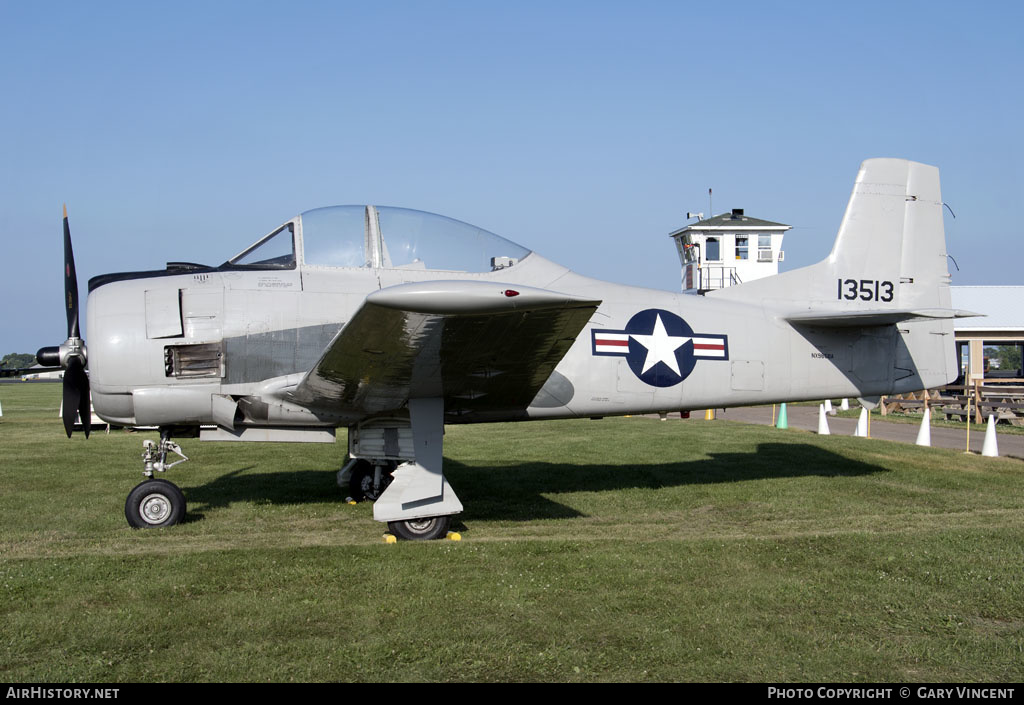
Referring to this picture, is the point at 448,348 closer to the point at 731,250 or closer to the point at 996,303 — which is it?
the point at 731,250

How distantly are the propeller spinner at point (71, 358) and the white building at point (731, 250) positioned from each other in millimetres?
32933

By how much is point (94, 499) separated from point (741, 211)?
36292 millimetres

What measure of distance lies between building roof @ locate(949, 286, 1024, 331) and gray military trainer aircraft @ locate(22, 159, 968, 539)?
38865 millimetres

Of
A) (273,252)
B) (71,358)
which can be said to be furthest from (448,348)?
(71,358)

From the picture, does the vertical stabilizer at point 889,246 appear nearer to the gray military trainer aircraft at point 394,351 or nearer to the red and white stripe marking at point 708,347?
the gray military trainer aircraft at point 394,351

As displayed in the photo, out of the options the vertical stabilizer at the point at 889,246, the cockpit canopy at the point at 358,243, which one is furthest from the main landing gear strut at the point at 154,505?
the vertical stabilizer at the point at 889,246

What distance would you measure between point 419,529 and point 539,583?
1.94 metres

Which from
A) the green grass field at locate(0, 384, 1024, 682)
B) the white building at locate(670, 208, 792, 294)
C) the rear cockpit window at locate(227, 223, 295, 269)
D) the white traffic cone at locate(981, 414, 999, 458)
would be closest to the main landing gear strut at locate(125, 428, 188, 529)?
the green grass field at locate(0, 384, 1024, 682)

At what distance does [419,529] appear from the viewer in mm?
7434

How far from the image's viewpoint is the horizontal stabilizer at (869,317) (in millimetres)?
8914

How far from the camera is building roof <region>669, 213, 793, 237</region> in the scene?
38531 mm

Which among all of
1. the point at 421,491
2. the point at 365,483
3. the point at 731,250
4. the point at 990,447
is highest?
the point at 731,250

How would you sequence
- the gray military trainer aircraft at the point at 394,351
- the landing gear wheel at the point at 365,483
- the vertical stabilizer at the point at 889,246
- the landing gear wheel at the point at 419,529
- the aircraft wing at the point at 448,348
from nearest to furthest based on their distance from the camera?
the aircraft wing at the point at 448,348, the gray military trainer aircraft at the point at 394,351, the landing gear wheel at the point at 419,529, the landing gear wheel at the point at 365,483, the vertical stabilizer at the point at 889,246

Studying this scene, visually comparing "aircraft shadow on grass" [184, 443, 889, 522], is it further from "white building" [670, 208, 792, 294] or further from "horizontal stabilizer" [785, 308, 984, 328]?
"white building" [670, 208, 792, 294]
